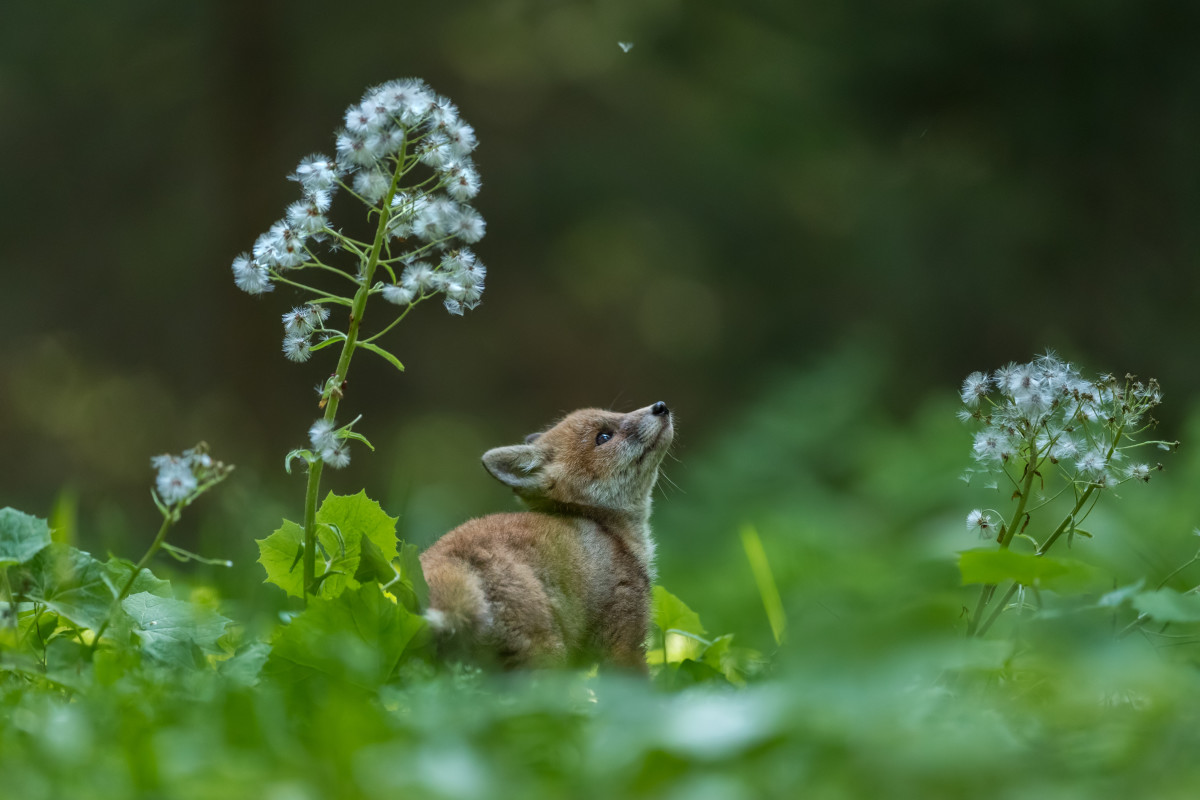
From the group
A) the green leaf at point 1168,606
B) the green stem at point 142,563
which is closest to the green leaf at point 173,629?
the green stem at point 142,563

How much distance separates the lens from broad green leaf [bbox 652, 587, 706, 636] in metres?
4.13

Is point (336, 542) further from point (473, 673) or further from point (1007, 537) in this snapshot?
point (1007, 537)

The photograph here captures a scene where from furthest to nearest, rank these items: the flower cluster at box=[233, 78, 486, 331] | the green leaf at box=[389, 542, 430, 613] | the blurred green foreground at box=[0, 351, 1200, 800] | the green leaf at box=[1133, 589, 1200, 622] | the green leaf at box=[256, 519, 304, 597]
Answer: the green leaf at box=[256, 519, 304, 597] → the flower cluster at box=[233, 78, 486, 331] → the green leaf at box=[389, 542, 430, 613] → the green leaf at box=[1133, 589, 1200, 622] → the blurred green foreground at box=[0, 351, 1200, 800]

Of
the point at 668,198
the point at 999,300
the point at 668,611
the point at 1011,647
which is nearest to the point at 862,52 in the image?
the point at 999,300

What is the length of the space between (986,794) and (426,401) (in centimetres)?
1367

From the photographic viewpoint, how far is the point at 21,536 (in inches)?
121

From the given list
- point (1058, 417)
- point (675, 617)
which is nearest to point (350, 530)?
point (675, 617)

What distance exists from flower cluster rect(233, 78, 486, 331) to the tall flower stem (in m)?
0.01

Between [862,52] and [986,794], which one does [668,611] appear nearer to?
[986,794]

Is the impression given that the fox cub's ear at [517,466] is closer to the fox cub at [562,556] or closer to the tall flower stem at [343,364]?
the fox cub at [562,556]

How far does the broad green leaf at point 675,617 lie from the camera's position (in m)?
4.13

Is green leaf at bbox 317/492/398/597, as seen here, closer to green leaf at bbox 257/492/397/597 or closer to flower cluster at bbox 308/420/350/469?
green leaf at bbox 257/492/397/597

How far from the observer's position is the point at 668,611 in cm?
416

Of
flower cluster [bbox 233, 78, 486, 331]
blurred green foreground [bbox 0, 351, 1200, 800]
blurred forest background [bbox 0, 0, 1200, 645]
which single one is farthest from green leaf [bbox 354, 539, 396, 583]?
blurred forest background [bbox 0, 0, 1200, 645]
